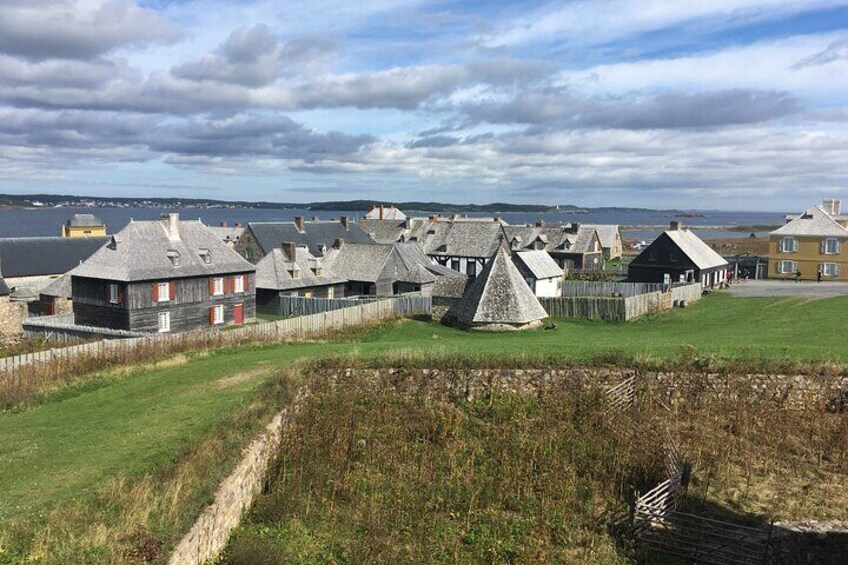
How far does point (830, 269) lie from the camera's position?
58125 millimetres

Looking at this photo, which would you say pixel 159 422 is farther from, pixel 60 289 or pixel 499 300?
pixel 60 289

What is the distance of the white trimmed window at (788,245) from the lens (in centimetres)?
5959

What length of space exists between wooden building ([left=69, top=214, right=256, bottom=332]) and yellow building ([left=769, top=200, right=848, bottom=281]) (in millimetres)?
45517

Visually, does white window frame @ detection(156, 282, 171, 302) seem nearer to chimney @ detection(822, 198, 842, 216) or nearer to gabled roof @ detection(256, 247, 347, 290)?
gabled roof @ detection(256, 247, 347, 290)

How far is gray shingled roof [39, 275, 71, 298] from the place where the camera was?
49.5 m

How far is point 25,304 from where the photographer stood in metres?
49.1

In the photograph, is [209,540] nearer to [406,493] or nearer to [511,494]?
[406,493]

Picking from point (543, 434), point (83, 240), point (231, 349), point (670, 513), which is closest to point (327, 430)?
point (543, 434)

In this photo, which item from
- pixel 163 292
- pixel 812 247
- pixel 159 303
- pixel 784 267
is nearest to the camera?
pixel 159 303

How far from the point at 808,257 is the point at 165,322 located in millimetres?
51293

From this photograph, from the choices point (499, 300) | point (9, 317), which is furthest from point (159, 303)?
point (499, 300)

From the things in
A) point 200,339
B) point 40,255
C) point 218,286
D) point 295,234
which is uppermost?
point 295,234

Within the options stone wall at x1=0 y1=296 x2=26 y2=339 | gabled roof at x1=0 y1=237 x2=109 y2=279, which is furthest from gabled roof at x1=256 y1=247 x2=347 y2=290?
gabled roof at x1=0 y1=237 x2=109 y2=279

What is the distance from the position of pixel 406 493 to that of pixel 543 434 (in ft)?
15.9
